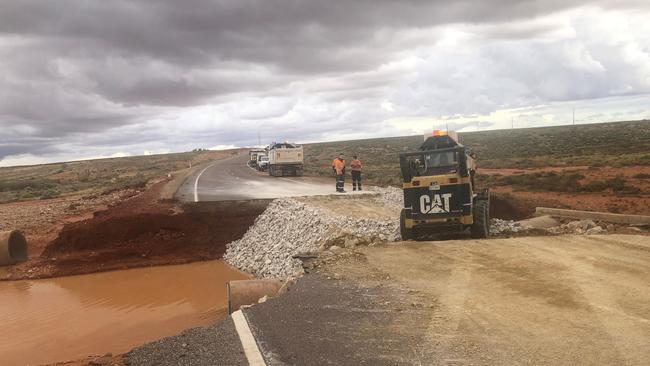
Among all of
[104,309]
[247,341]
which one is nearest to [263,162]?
[104,309]

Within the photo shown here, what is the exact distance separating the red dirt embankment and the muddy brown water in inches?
24.8

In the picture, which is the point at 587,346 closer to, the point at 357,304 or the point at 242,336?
A: the point at 357,304

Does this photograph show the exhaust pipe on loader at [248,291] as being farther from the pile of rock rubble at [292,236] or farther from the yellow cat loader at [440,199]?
the yellow cat loader at [440,199]

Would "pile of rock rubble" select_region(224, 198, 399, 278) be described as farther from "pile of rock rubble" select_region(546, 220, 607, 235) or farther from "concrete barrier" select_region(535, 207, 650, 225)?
"concrete barrier" select_region(535, 207, 650, 225)

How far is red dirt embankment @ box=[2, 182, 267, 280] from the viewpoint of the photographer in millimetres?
18281

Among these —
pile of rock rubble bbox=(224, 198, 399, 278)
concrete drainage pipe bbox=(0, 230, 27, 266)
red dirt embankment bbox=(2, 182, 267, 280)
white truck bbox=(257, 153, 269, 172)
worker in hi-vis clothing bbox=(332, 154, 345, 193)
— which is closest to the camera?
pile of rock rubble bbox=(224, 198, 399, 278)

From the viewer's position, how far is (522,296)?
8008 mm

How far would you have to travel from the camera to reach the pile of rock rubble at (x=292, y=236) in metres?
14.2

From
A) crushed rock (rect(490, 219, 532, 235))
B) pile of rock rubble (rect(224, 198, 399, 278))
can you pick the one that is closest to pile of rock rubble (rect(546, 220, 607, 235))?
crushed rock (rect(490, 219, 532, 235))

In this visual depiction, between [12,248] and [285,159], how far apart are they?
21.1m

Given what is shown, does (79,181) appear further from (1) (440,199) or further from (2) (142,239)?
(1) (440,199)

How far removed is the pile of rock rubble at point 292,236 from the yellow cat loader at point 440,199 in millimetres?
1271

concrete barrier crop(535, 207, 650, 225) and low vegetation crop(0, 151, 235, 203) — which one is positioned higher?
low vegetation crop(0, 151, 235, 203)

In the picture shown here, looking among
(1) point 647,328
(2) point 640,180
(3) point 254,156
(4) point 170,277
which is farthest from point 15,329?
(3) point 254,156
